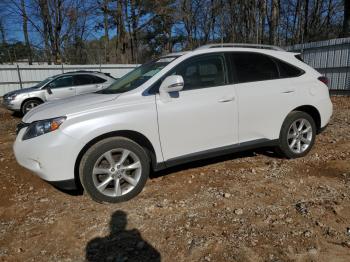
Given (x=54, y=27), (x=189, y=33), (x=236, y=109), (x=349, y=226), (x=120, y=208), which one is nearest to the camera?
(x=349, y=226)

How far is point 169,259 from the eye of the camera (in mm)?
2785

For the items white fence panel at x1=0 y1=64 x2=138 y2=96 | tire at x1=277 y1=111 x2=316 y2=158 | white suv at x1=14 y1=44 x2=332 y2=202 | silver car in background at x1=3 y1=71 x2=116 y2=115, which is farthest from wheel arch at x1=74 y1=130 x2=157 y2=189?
white fence panel at x1=0 y1=64 x2=138 y2=96

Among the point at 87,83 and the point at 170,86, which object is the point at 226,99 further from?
the point at 87,83

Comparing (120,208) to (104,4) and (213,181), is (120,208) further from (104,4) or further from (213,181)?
(104,4)

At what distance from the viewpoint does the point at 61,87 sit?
11.9 metres

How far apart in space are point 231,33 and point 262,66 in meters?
26.6

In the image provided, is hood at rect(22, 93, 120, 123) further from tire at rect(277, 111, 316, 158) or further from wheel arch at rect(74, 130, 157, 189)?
tire at rect(277, 111, 316, 158)

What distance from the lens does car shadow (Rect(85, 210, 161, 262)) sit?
2.85 metres

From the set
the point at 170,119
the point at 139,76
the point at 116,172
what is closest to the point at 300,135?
the point at 170,119

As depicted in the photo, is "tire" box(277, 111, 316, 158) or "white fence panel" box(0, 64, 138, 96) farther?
"white fence panel" box(0, 64, 138, 96)

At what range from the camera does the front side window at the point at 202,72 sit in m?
4.12

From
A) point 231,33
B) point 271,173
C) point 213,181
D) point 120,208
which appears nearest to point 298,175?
point 271,173

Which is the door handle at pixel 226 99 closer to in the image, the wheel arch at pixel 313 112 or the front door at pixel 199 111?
the front door at pixel 199 111

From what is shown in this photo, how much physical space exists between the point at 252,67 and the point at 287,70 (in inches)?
25.0
